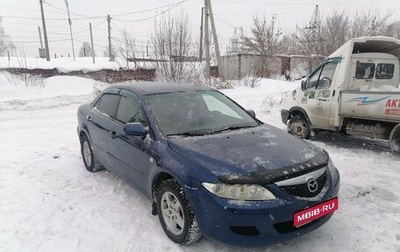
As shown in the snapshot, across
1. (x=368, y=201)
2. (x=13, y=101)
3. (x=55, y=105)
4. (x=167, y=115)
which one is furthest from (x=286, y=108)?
(x=13, y=101)

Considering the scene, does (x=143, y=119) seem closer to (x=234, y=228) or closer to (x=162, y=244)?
(x=162, y=244)

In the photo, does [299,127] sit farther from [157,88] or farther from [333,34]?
[333,34]

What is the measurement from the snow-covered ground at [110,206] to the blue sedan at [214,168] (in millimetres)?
343

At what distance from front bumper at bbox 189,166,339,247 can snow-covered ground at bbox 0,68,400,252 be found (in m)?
0.42

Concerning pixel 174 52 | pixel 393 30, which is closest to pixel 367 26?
pixel 393 30

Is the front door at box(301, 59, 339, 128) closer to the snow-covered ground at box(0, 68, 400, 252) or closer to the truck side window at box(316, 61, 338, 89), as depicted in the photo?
the truck side window at box(316, 61, 338, 89)

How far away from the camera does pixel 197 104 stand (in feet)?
13.8

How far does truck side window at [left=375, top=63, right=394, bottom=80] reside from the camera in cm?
681

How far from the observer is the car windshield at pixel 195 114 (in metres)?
3.72

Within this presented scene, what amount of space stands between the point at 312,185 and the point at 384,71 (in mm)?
5199

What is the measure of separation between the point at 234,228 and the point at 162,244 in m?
0.93

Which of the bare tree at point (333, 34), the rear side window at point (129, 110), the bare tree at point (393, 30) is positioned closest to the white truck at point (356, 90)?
the rear side window at point (129, 110)

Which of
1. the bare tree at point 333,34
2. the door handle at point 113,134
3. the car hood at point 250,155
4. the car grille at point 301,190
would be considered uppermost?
the bare tree at point 333,34

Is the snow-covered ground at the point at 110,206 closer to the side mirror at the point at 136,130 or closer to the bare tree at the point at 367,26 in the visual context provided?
the side mirror at the point at 136,130
